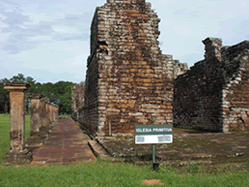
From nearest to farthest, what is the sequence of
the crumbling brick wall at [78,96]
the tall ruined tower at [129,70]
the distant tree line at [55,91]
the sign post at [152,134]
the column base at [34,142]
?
the sign post at [152,134]
the column base at [34,142]
the tall ruined tower at [129,70]
the crumbling brick wall at [78,96]
the distant tree line at [55,91]

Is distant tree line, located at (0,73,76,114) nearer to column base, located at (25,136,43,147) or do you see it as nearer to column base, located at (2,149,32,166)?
column base, located at (25,136,43,147)

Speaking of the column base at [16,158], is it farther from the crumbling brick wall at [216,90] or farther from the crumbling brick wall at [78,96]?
the crumbling brick wall at [78,96]

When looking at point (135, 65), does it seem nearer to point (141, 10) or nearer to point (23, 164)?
point (141, 10)

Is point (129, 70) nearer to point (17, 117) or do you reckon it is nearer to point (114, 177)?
point (17, 117)

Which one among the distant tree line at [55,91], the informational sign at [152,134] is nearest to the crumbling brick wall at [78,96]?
the informational sign at [152,134]

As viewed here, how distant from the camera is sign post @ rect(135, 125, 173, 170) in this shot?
417cm

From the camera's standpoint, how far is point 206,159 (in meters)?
4.81

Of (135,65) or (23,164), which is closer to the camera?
(23,164)

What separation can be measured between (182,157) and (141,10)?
691cm

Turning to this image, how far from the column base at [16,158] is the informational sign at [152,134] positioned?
268cm

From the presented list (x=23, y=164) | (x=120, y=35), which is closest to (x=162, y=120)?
(x=120, y=35)

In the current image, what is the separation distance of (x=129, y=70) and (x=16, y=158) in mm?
5591

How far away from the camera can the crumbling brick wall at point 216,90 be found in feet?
36.9

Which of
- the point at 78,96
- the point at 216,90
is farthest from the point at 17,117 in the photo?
the point at 78,96
